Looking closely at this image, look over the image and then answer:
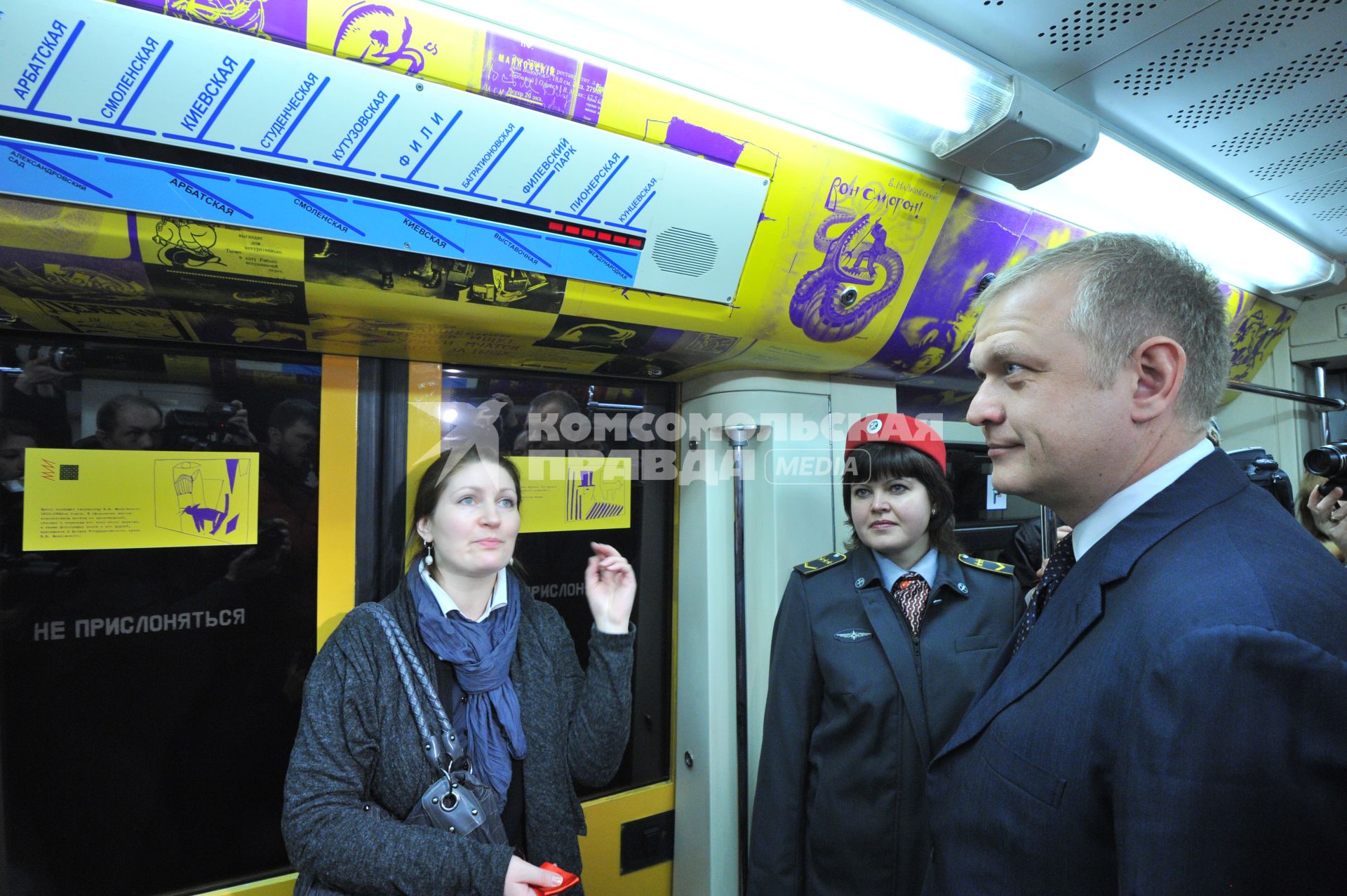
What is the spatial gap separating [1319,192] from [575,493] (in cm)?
281

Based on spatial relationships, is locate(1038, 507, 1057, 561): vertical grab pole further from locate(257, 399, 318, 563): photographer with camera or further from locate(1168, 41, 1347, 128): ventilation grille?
locate(257, 399, 318, 563): photographer with camera

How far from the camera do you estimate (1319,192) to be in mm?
2197

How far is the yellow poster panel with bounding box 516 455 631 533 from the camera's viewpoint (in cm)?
208

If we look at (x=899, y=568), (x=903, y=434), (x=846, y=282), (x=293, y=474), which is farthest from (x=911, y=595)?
(x=293, y=474)

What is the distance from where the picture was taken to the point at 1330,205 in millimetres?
2301

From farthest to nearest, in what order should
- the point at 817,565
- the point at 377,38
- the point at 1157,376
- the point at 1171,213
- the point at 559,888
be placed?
the point at 1171,213
the point at 817,565
the point at 559,888
the point at 377,38
the point at 1157,376

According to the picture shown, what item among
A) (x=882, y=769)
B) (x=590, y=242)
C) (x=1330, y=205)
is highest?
(x=1330, y=205)

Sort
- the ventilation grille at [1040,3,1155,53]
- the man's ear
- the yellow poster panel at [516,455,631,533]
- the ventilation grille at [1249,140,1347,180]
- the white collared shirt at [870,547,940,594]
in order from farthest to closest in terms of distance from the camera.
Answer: the yellow poster panel at [516,455,631,533], the ventilation grille at [1249,140,1347,180], the white collared shirt at [870,547,940,594], the ventilation grille at [1040,3,1155,53], the man's ear

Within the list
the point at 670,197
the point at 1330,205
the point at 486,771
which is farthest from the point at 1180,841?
the point at 1330,205

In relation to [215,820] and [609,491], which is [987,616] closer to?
[609,491]

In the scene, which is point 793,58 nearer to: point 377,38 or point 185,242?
point 377,38

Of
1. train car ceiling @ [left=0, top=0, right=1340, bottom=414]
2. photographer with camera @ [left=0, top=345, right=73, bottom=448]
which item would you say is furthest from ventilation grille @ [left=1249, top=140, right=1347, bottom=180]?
photographer with camera @ [left=0, top=345, right=73, bottom=448]

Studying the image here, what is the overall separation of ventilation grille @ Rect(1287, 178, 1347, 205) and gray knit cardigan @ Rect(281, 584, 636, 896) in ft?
9.06

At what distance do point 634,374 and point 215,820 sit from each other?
69.4 inches
